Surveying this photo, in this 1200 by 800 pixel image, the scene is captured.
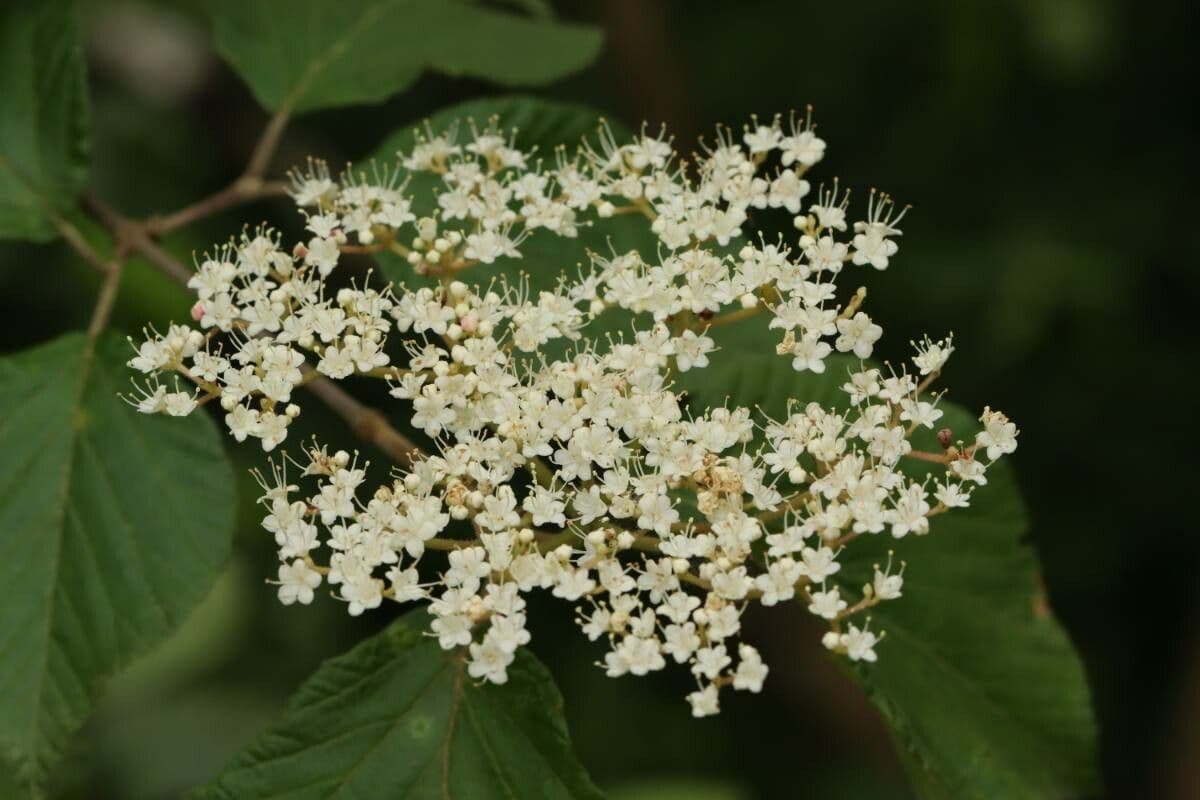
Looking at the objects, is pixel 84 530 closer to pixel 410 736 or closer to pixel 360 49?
pixel 410 736

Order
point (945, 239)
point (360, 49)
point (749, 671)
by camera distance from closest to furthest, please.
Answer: point (749, 671) < point (360, 49) < point (945, 239)

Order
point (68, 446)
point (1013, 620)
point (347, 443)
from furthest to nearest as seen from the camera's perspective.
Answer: point (347, 443), point (1013, 620), point (68, 446)

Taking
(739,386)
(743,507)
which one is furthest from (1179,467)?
(743,507)

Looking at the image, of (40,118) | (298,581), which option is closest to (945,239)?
(40,118)

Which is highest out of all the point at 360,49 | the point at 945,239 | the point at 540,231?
the point at 945,239

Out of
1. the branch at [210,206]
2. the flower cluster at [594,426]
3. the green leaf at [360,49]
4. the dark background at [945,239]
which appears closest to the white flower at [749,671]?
the flower cluster at [594,426]

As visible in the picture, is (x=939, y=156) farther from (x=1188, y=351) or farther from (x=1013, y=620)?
(x=1013, y=620)

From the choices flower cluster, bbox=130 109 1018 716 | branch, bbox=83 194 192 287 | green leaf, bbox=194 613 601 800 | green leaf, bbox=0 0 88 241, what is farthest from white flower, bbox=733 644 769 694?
green leaf, bbox=0 0 88 241
